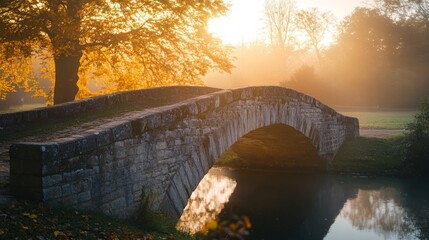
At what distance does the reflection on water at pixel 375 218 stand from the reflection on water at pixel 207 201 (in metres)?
3.15

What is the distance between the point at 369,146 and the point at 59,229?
16447 millimetres

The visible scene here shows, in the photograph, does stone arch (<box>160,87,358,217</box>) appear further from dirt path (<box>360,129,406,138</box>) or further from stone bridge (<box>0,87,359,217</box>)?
dirt path (<box>360,129,406,138</box>)

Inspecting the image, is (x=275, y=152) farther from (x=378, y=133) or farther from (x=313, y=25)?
(x=313, y=25)

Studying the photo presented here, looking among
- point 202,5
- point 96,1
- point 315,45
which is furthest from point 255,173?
point 315,45

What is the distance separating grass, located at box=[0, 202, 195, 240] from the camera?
4203 millimetres

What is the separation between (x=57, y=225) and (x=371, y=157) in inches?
604

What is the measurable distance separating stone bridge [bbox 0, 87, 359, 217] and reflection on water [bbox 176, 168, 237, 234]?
2070 mm

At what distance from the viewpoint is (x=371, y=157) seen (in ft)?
58.6

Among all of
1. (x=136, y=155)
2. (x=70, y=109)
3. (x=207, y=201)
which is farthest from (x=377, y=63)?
(x=136, y=155)

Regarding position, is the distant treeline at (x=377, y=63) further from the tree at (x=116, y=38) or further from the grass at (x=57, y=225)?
the grass at (x=57, y=225)

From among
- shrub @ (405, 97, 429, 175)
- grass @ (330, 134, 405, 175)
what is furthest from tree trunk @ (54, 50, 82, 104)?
shrub @ (405, 97, 429, 175)

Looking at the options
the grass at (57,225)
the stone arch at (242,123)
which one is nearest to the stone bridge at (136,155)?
the stone arch at (242,123)

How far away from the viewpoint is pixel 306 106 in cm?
1579

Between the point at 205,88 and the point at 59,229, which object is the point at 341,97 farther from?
the point at 59,229
